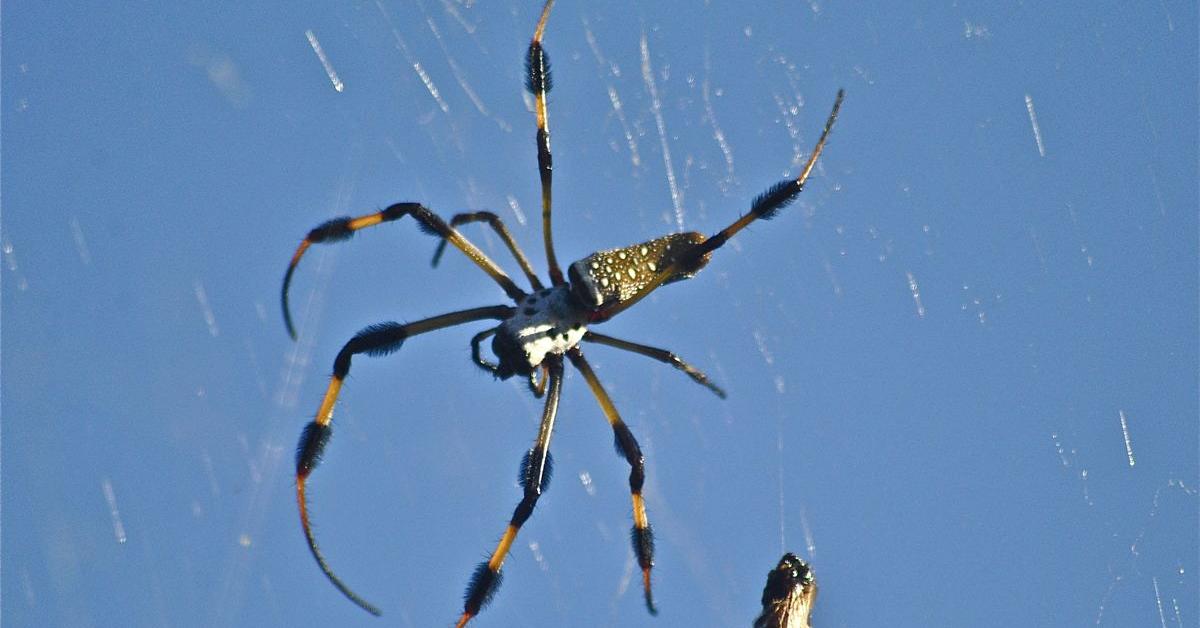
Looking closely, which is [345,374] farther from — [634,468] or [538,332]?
[634,468]

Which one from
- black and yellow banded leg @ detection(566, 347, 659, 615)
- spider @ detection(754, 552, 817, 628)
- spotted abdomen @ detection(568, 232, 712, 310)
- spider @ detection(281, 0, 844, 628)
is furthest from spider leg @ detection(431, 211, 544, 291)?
spider @ detection(754, 552, 817, 628)

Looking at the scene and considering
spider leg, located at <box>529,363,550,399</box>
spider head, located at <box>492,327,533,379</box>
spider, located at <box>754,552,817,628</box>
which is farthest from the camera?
spider leg, located at <box>529,363,550,399</box>

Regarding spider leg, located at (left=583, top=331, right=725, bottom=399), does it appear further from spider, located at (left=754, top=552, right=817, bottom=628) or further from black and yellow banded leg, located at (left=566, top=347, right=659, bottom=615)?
spider, located at (left=754, top=552, right=817, bottom=628)

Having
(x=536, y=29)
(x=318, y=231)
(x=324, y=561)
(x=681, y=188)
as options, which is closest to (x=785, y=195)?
(x=681, y=188)

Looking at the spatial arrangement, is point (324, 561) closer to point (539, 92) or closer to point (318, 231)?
point (318, 231)

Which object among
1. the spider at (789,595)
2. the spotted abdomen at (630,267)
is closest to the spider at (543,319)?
the spotted abdomen at (630,267)

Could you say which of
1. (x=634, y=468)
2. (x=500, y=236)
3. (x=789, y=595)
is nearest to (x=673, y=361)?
(x=634, y=468)

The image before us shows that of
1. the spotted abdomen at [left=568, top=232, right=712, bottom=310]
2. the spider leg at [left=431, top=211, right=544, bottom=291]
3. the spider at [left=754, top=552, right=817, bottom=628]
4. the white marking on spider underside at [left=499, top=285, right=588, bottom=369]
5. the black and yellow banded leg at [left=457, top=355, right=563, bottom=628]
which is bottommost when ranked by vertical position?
the spider at [left=754, top=552, right=817, bottom=628]

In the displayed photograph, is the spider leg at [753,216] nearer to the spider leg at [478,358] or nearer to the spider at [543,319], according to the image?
the spider at [543,319]
